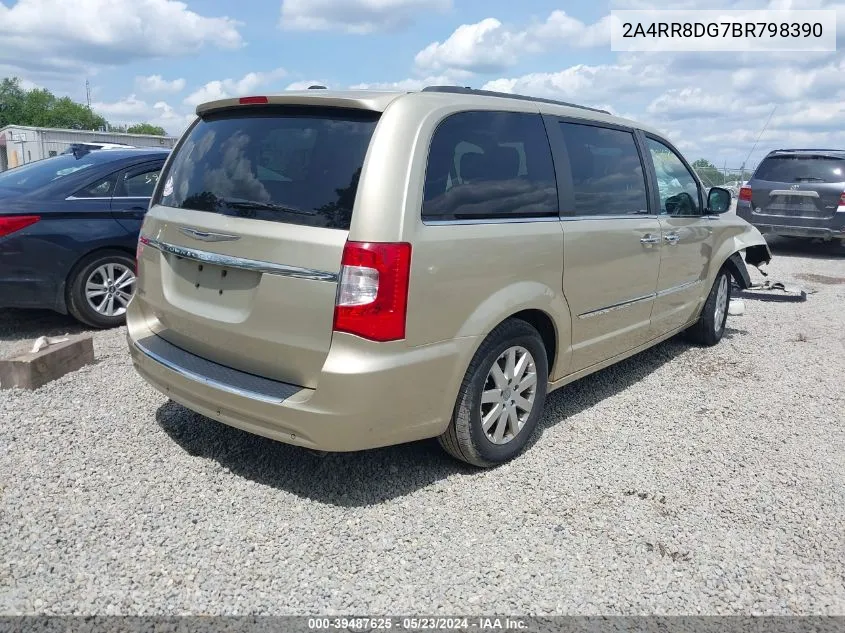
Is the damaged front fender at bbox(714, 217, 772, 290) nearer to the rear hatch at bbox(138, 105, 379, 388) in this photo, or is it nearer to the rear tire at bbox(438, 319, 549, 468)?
the rear tire at bbox(438, 319, 549, 468)

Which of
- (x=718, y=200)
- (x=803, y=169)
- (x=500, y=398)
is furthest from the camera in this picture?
(x=803, y=169)

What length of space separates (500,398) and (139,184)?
4.43m

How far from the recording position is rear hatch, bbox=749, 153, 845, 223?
1198 centimetres

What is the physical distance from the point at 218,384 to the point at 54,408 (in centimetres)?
169

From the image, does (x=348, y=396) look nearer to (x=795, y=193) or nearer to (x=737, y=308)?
(x=737, y=308)

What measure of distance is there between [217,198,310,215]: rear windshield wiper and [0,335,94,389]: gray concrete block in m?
2.10

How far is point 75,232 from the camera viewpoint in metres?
5.92

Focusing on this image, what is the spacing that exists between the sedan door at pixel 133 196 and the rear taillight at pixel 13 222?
0.68 m

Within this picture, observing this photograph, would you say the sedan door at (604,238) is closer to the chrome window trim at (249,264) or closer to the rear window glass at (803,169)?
the chrome window trim at (249,264)

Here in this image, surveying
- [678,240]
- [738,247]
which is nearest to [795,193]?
[738,247]

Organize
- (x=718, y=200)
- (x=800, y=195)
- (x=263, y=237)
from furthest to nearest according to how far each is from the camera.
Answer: (x=800, y=195) → (x=718, y=200) → (x=263, y=237)

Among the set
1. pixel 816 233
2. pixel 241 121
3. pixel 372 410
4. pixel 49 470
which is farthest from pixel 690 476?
pixel 816 233

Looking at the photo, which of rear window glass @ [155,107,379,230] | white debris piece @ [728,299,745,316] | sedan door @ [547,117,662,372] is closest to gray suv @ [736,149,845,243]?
white debris piece @ [728,299,745,316]

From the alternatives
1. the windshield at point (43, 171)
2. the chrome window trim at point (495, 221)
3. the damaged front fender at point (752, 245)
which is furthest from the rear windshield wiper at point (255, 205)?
the damaged front fender at point (752, 245)
